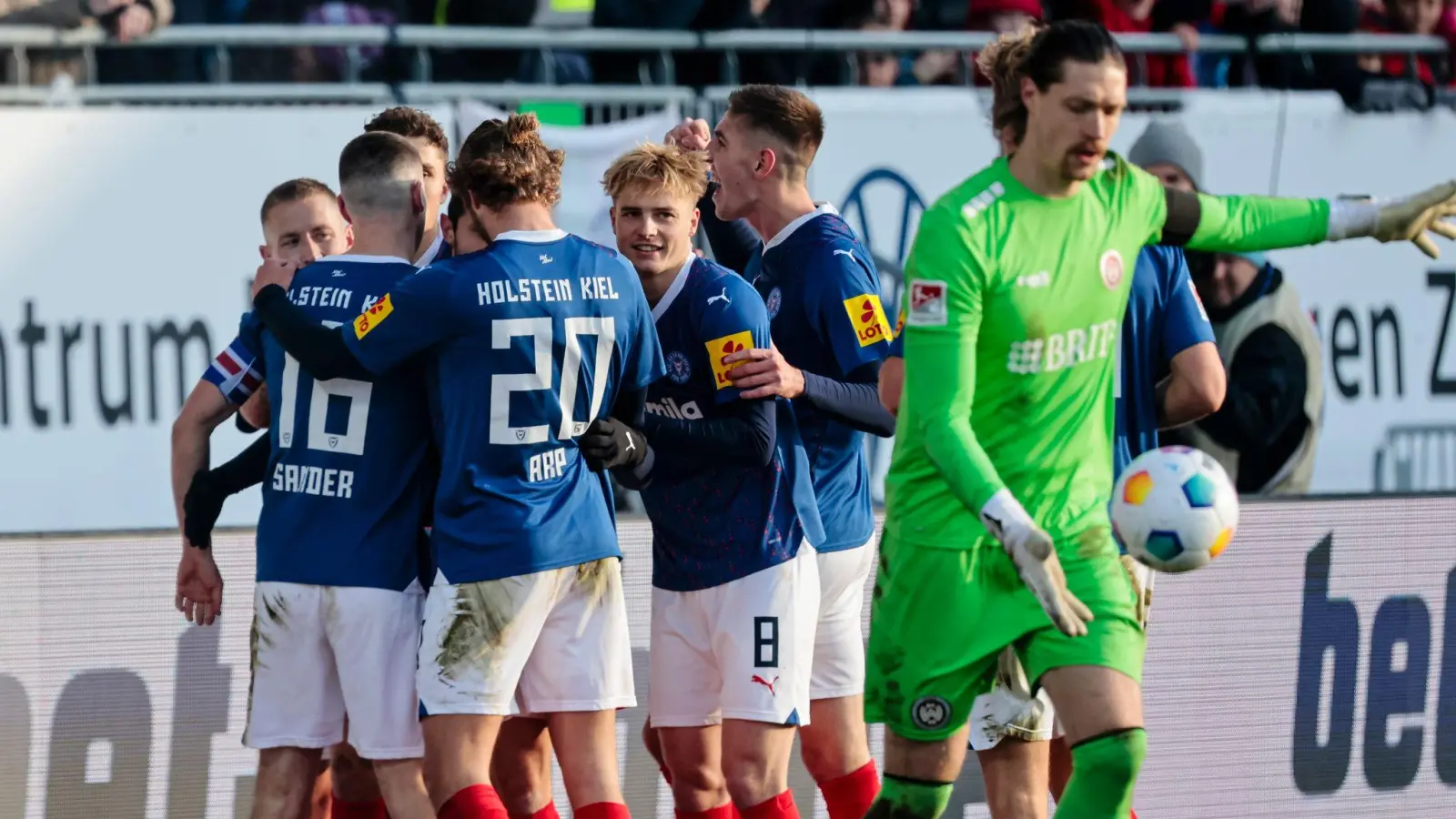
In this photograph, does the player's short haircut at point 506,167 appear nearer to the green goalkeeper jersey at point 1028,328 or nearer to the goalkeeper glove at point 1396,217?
the green goalkeeper jersey at point 1028,328

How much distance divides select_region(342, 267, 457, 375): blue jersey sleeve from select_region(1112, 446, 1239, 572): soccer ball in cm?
167

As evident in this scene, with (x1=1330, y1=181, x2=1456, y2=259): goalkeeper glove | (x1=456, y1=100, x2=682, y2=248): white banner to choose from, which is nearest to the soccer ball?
(x1=1330, y1=181, x2=1456, y2=259): goalkeeper glove

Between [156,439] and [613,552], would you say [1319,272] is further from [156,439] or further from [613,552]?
[613,552]

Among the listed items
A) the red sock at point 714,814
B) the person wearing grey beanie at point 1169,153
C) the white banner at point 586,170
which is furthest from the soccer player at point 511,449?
the person wearing grey beanie at point 1169,153

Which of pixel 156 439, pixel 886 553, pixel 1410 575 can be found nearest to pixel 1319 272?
pixel 1410 575

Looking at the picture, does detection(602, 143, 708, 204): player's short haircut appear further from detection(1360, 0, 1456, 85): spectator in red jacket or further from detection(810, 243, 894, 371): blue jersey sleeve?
detection(1360, 0, 1456, 85): spectator in red jacket

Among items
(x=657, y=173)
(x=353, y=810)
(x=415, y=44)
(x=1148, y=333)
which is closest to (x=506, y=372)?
(x=657, y=173)

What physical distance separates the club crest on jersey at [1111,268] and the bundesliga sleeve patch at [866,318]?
1.12 metres

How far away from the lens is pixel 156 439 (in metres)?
9.47

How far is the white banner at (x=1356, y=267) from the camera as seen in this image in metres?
11.1

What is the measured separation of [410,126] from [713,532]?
158 centimetres

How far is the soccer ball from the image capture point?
458cm

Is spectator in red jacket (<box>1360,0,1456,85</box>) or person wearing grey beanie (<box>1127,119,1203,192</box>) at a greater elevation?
spectator in red jacket (<box>1360,0,1456,85</box>)

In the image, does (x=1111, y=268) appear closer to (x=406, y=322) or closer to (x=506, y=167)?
(x=506, y=167)
